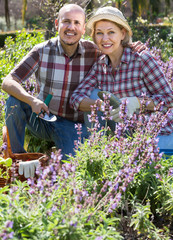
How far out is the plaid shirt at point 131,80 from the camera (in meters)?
3.36

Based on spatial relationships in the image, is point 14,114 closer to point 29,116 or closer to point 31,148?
point 29,116

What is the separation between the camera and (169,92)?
3367mm

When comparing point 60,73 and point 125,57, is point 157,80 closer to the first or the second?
point 125,57

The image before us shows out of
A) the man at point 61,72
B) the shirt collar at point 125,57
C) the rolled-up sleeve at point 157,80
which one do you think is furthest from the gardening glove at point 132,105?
the man at point 61,72

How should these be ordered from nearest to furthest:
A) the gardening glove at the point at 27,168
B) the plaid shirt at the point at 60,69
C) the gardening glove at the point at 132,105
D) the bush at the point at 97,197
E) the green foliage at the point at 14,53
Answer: the bush at the point at 97,197, the gardening glove at the point at 27,168, the gardening glove at the point at 132,105, the plaid shirt at the point at 60,69, the green foliage at the point at 14,53

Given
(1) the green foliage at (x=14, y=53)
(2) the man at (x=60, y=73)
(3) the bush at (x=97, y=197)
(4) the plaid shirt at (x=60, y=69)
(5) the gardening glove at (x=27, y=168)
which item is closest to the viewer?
(3) the bush at (x=97, y=197)

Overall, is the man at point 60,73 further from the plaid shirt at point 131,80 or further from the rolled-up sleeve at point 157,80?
the rolled-up sleeve at point 157,80

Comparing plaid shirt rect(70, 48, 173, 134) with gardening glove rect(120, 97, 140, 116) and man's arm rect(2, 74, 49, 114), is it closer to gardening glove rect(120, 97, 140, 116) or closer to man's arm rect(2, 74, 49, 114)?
gardening glove rect(120, 97, 140, 116)

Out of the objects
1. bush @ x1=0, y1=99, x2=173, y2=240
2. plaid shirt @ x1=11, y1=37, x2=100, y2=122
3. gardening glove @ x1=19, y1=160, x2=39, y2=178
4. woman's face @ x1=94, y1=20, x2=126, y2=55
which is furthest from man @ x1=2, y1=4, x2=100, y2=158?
bush @ x1=0, y1=99, x2=173, y2=240

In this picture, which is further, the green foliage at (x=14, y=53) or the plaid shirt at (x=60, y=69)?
the green foliage at (x=14, y=53)

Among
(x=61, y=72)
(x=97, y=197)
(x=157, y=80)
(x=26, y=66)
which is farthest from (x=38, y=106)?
(x=97, y=197)

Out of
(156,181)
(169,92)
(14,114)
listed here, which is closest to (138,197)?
(156,181)

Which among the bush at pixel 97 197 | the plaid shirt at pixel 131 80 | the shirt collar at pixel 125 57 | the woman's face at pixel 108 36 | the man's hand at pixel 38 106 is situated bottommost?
the bush at pixel 97 197

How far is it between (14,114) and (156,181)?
1635mm
